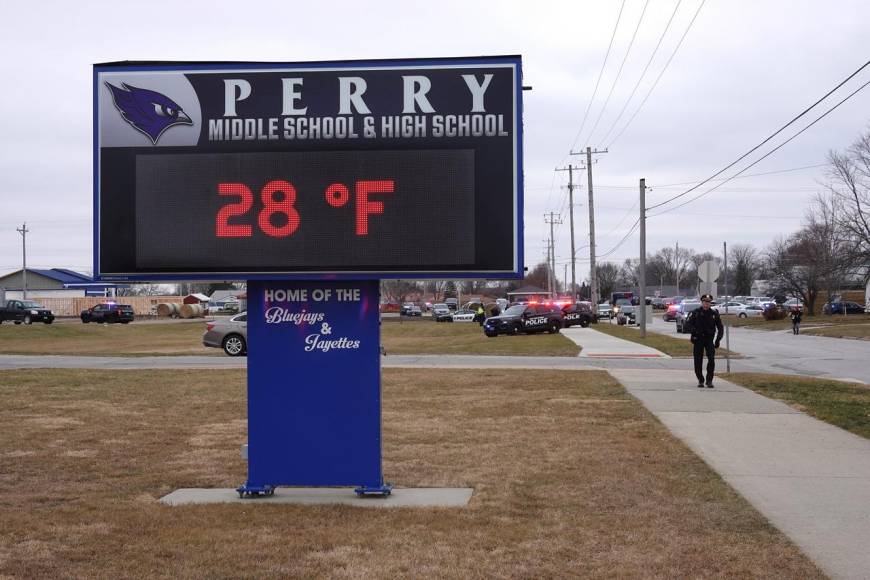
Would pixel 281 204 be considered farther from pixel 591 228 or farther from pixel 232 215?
pixel 591 228

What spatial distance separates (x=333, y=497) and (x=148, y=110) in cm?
345

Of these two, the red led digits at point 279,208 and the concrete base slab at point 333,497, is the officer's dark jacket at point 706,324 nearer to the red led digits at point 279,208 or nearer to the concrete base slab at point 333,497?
the concrete base slab at point 333,497

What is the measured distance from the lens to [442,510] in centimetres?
692

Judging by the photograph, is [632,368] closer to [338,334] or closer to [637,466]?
[637,466]

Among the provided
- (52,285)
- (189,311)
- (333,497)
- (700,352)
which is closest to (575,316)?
(700,352)

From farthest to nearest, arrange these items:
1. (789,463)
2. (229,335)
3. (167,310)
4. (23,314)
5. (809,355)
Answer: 1. (167,310)
2. (23,314)
3. (809,355)
4. (229,335)
5. (789,463)

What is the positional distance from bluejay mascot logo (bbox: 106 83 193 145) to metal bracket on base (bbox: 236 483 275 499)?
285cm

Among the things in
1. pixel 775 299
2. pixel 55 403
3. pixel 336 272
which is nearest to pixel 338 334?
pixel 336 272

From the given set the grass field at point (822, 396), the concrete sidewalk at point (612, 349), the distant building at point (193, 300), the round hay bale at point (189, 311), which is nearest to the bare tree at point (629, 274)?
the distant building at point (193, 300)

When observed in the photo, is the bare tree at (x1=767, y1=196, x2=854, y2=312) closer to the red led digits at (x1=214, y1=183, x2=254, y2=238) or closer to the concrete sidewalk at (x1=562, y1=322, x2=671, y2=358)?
the concrete sidewalk at (x1=562, y1=322, x2=671, y2=358)

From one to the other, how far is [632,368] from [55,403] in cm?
1306

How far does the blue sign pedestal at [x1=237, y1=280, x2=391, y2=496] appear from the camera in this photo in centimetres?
744

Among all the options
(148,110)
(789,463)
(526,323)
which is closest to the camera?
(148,110)

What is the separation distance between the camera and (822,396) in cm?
1550
